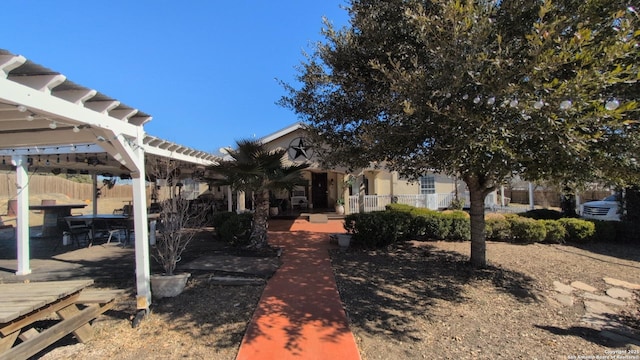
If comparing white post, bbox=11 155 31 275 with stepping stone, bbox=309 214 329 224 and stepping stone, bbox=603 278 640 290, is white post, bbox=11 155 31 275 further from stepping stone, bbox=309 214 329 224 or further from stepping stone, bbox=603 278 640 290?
stepping stone, bbox=603 278 640 290

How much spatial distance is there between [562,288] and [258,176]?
6959 mm

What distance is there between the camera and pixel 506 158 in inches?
182

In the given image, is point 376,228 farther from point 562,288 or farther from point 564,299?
point 564,299

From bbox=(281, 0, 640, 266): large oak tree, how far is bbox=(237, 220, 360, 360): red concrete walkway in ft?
9.08

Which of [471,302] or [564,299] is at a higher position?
[471,302]

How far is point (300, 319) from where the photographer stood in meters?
5.09

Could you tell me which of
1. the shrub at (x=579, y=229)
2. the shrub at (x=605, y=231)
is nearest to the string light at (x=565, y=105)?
the shrub at (x=579, y=229)

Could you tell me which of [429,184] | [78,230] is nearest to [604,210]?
[429,184]

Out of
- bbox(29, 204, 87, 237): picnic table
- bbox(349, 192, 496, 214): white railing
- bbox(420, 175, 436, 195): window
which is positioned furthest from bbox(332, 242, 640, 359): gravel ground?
bbox(420, 175, 436, 195): window

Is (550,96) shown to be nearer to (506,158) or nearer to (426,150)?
(506,158)

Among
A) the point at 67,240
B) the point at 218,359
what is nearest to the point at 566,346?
the point at 218,359

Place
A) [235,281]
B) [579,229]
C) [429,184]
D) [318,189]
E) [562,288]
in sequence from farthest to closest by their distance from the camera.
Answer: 1. [429,184]
2. [318,189]
3. [579,229]
4. [562,288]
5. [235,281]

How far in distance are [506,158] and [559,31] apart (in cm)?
161

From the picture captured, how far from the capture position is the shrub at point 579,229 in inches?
445
